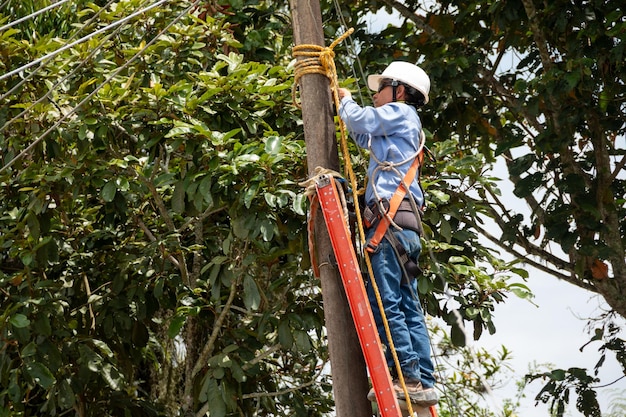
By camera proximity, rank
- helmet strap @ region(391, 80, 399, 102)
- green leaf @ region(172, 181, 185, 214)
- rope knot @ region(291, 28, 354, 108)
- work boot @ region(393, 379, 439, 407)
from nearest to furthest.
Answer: work boot @ region(393, 379, 439, 407), rope knot @ region(291, 28, 354, 108), helmet strap @ region(391, 80, 399, 102), green leaf @ region(172, 181, 185, 214)

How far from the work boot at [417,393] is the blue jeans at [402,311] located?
2 centimetres

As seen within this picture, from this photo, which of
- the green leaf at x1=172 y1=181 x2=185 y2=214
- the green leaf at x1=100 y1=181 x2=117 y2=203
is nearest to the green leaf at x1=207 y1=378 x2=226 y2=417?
the green leaf at x1=172 y1=181 x2=185 y2=214

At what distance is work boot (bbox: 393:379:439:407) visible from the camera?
3605mm

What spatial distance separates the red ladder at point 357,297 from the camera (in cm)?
346

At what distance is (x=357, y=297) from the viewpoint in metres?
3.61

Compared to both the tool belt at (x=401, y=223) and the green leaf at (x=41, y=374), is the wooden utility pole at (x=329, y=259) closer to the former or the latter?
the tool belt at (x=401, y=223)

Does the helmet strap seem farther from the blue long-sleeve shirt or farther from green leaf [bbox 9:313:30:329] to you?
green leaf [bbox 9:313:30:329]

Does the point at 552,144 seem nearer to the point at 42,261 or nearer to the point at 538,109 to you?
the point at 538,109

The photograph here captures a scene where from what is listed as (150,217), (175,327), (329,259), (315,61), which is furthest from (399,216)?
(150,217)

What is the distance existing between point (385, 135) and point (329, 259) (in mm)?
575

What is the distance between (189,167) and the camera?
5.64m

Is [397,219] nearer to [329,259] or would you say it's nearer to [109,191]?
[329,259]

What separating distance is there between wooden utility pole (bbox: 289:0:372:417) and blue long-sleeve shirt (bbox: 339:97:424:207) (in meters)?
0.11

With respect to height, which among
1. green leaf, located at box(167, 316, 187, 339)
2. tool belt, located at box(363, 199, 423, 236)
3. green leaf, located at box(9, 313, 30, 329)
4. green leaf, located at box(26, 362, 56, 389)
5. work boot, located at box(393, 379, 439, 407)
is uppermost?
green leaf, located at box(9, 313, 30, 329)
